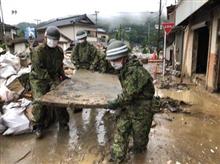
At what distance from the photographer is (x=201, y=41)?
14016 millimetres

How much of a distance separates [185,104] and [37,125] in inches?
176

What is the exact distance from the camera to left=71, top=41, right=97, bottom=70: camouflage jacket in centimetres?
658

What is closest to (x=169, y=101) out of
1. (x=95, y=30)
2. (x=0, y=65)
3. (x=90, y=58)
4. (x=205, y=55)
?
(x=90, y=58)

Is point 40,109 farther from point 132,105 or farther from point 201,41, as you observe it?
point 201,41

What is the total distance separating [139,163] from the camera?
4.15 metres

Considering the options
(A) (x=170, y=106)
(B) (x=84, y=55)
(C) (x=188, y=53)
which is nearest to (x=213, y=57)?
(A) (x=170, y=106)

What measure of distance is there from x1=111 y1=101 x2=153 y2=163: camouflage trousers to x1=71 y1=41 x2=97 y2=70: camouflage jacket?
282cm

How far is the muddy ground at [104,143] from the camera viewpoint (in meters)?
4.33

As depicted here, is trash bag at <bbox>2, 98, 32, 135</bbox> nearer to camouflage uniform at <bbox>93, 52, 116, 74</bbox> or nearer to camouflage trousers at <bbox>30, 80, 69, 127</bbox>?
camouflage trousers at <bbox>30, 80, 69, 127</bbox>

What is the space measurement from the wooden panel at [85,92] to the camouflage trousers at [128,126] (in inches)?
13.9

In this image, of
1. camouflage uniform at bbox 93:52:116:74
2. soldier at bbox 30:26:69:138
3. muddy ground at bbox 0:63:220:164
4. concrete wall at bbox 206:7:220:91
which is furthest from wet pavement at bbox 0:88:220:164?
concrete wall at bbox 206:7:220:91

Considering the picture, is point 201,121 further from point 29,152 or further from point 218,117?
point 29,152

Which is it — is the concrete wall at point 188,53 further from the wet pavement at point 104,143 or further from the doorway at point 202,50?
the wet pavement at point 104,143

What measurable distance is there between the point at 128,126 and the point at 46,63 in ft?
6.77
